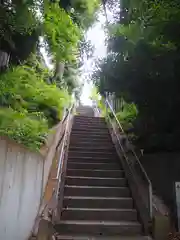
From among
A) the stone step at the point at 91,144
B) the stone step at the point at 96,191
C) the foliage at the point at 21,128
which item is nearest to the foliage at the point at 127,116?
the stone step at the point at 91,144

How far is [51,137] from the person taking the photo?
22.6 feet

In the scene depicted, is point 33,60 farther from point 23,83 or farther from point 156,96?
point 156,96

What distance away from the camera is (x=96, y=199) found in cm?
580

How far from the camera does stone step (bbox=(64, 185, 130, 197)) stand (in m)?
6.12

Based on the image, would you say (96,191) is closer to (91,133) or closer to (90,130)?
(91,133)

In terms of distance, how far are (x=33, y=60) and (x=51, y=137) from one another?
410 centimetres

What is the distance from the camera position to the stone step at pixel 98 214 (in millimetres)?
5387

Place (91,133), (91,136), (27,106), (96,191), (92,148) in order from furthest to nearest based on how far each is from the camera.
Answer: (91,133)
(91,136)
(92,148)
(27,106)
(96,191)

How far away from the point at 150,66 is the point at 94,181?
3006 mm

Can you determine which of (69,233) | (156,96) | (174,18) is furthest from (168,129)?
(69,233)

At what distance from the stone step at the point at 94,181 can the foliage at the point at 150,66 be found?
1.13 meters

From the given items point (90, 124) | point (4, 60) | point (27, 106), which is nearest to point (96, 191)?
point (27, 106)

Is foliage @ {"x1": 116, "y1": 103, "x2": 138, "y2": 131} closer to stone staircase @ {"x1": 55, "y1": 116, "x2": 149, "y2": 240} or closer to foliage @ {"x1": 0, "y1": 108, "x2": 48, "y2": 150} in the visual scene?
stone staircase @ {"x1": 55, "y1": 116, "x2": 149, "y2": 240}

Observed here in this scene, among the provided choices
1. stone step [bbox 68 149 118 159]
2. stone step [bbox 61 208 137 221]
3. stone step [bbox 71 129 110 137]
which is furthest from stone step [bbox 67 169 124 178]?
stone step [bbox 71 129 110 137]
